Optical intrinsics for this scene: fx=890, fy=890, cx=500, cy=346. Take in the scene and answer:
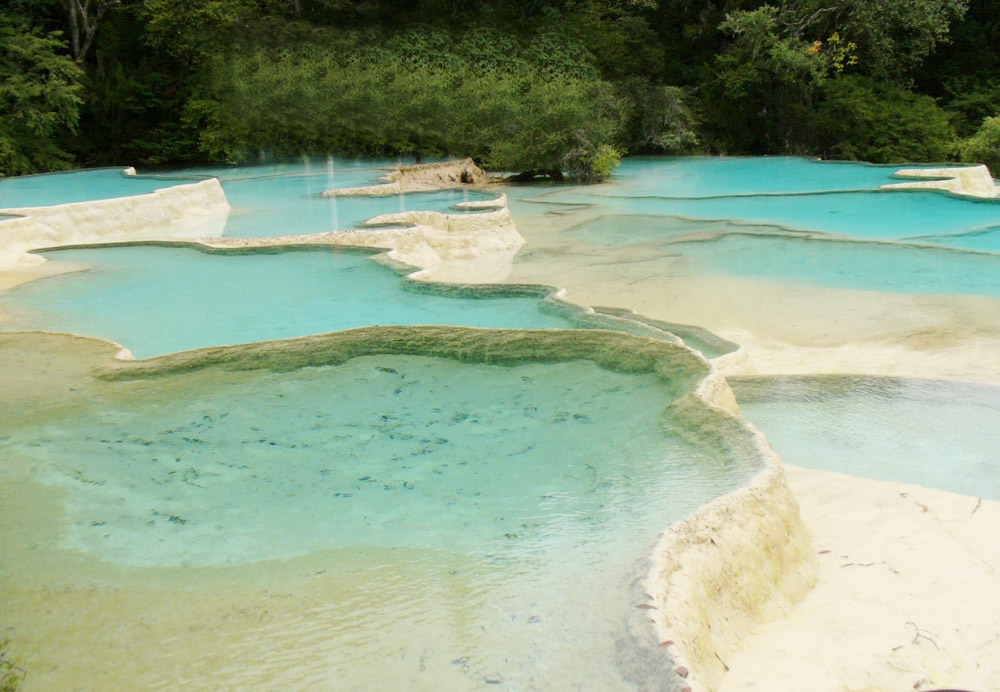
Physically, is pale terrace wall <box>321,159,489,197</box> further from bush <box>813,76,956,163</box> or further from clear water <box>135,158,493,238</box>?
bush <box>813,76,956,163</box>

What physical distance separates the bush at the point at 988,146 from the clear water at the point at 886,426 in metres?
12.0

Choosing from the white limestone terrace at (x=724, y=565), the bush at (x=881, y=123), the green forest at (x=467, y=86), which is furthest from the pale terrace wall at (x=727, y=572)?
the bush at (x=881, y=123)

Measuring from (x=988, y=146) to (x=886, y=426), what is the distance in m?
12.6

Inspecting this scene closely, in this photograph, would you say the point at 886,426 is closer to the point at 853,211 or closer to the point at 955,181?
the point at 853,211

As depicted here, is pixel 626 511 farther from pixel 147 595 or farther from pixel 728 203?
pixel 728 203

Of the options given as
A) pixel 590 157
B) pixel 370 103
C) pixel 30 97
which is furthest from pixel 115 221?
pixel 590 157

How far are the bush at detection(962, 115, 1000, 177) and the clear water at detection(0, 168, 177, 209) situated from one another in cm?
1280

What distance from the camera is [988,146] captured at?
14898 millimetres

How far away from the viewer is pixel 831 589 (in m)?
2.97

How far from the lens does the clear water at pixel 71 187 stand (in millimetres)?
10062

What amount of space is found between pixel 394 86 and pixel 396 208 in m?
5.89

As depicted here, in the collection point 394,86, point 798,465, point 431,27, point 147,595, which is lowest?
point 798,465

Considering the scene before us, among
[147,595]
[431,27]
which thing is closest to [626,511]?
[147,595]

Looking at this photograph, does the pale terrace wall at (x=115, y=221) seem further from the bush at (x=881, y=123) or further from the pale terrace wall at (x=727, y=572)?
the bush at (x=881, y=123)
